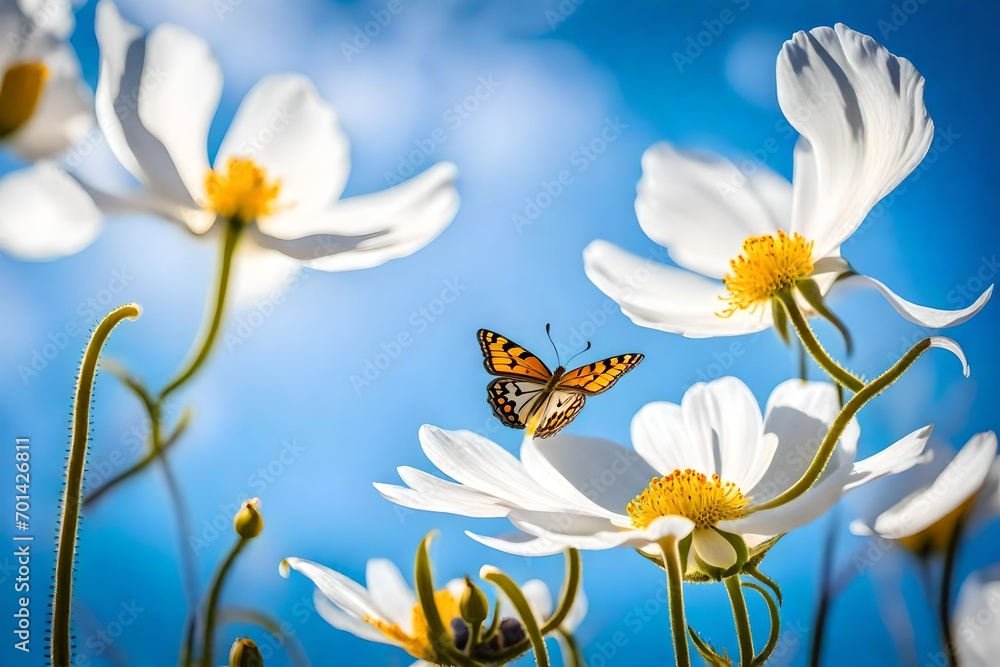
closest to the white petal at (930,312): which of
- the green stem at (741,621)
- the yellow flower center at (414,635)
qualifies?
the green stem at (741,621)

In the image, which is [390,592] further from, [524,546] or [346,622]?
[524,546]

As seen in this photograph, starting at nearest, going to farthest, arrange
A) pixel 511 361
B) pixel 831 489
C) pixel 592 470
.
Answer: pixel 831 489 < pixel 592 470 < pixel 511 361

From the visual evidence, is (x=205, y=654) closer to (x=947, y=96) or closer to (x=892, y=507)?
(x=892, y=507)

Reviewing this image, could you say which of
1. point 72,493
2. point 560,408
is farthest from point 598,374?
point 72,493

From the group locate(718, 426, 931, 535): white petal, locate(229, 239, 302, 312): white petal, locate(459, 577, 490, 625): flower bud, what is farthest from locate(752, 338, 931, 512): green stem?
locate(229, 239, 302, 312): white petal

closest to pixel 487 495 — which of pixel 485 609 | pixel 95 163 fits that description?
pixel 485 609

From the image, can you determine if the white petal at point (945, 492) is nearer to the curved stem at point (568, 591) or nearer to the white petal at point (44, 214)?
the curved stem at point (568, 591)
